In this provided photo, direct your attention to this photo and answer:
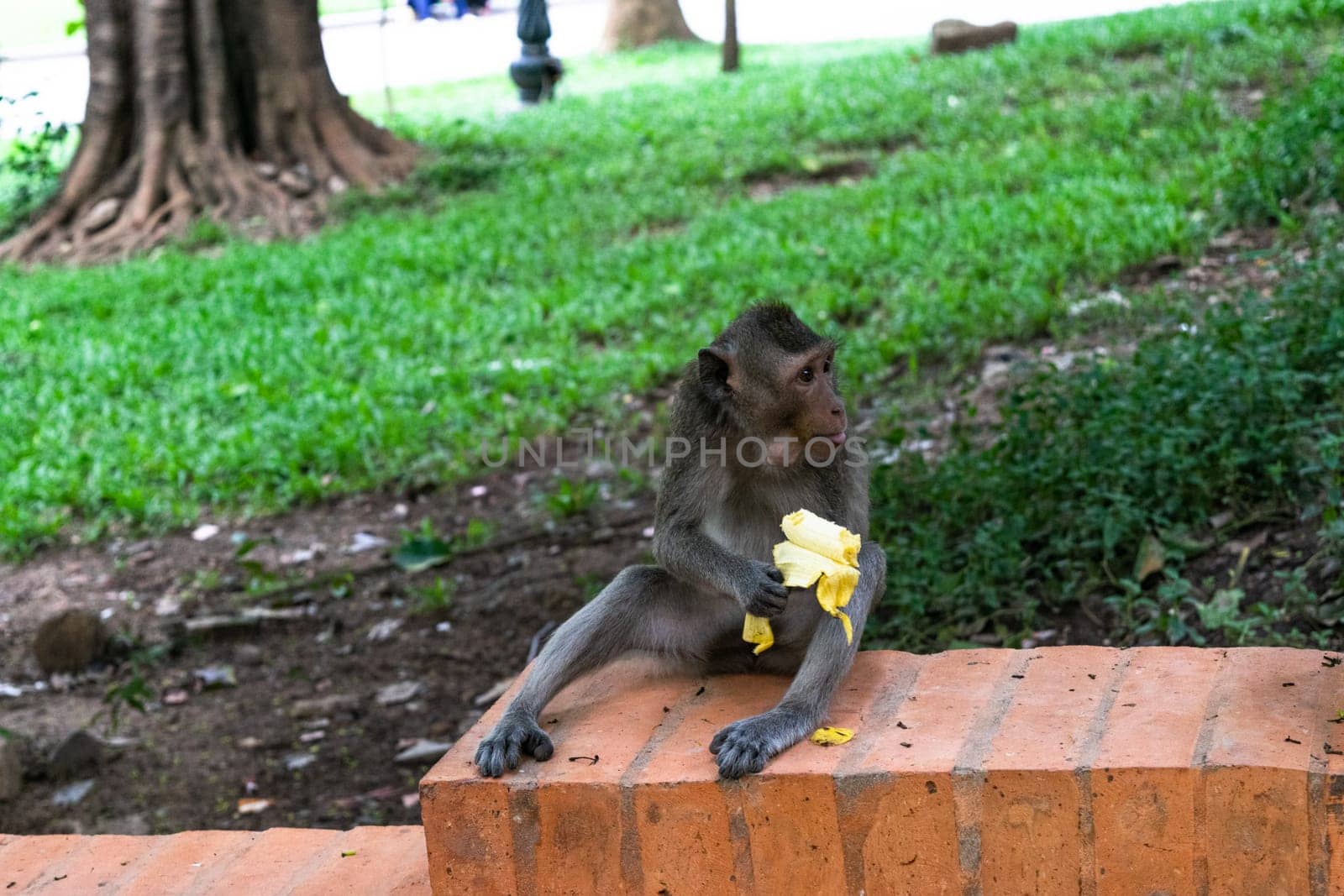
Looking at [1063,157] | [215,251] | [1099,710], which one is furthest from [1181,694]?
[215,251]

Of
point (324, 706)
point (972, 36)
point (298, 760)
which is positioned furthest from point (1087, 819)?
point (972, 36)

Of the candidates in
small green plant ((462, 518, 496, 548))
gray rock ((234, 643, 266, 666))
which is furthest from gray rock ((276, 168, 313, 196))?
gray rock ((234, 643, 266, 666))

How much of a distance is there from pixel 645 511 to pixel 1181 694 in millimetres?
3725

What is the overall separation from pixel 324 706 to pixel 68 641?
124 centimetres

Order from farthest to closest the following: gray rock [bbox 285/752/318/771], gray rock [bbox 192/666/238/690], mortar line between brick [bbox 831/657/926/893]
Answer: gray rock [bbox 192/666/238/690] < gray rock [bbox 285/752/318/771] < mortar line between brick [bbox 831/657/926/893]

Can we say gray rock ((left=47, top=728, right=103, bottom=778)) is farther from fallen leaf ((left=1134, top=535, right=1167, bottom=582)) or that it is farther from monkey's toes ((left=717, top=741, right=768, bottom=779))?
fallen leaf ((left=1134, top=535, right=1167, bottom=582))

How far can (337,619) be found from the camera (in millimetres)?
6273

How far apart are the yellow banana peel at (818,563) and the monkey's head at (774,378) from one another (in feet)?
0.90

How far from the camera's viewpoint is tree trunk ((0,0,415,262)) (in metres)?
11.8

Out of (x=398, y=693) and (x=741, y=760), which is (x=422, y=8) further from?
(x=741, y=760)

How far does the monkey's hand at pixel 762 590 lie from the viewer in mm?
3441

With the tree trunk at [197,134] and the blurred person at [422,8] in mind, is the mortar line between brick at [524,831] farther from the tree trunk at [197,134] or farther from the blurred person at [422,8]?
the blurred person at [422,8]

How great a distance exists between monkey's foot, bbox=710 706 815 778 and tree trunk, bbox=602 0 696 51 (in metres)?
20.1

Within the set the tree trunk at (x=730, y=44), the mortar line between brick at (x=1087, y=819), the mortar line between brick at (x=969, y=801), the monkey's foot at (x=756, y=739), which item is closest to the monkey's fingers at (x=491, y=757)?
the monkey's foot at (x=756, y=739)
